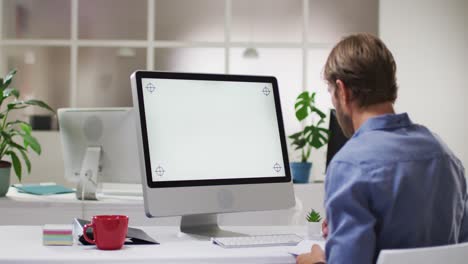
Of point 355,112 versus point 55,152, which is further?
point 55,152

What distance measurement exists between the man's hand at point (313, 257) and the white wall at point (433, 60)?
14.8ft

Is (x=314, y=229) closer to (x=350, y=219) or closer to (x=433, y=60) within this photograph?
(x=350, y=219)

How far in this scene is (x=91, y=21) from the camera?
584cm

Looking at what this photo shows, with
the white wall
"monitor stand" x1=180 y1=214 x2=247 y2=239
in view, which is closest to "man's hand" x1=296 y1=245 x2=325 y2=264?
"monitor stand" x1=180 y1=214 x2=247 y2=239

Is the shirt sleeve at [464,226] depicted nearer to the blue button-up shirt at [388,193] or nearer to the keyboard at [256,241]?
the blue button-up shirt at [388,193]

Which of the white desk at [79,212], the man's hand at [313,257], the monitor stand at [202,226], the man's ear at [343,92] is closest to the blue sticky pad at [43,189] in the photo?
the white desk at [79,212]

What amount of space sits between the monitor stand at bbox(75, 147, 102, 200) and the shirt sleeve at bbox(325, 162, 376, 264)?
2018 mm

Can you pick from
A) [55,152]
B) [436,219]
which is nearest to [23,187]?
[55,152]

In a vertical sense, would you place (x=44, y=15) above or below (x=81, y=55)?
above

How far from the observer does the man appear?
4.31 feet

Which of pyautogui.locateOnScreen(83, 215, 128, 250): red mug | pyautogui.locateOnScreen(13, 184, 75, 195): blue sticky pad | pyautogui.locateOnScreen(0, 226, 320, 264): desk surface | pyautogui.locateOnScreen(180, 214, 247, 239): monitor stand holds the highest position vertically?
pyautogui.locateOnScreen(83, 215, 128, 250): red mug

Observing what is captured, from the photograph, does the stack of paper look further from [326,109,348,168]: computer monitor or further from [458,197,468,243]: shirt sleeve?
[326,109,348,168]: computer monitor

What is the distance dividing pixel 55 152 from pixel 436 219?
4864 millimetres

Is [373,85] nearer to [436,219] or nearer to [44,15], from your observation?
[436,219]
